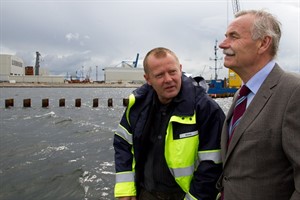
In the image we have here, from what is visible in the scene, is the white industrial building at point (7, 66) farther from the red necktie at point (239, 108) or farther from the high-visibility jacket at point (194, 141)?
the red necktie at point (239, 108)

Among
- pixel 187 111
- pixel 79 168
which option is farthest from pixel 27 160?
pixel 187 111

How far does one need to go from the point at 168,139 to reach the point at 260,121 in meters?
1.11

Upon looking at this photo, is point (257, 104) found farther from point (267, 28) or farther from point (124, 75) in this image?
point (124, 75)

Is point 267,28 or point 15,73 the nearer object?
point 267,28

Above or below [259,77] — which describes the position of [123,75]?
above

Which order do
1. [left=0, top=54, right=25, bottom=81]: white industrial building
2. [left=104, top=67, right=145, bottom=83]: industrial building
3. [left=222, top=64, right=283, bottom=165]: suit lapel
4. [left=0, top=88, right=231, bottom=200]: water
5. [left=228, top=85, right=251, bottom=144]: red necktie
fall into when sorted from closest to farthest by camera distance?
[left=222, top=64, right=283, bottom=165]: suit lapel
[left=228, top=85, right=251, bottom=144]: red necktie
[left=0, top=88, right=231, bottom=200]: water
[left=0, top=54, right=25, bottom=81]: white industrial building
[left=104, top=67, right=145, bottom=83]: industrial building

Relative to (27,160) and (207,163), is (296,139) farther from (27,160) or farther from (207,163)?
(27,160)

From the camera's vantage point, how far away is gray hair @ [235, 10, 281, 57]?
8.37 ft

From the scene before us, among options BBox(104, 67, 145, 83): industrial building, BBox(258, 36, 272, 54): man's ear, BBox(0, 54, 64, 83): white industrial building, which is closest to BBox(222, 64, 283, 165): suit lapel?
BBox(258, 36, 272, 54): man's ear

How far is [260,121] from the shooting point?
2373 mm

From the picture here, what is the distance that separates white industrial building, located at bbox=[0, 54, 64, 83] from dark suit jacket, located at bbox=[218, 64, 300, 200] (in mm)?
137022

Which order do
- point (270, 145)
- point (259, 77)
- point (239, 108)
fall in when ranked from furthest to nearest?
point (239, 108)
point (259, 77)
point (270, 145)

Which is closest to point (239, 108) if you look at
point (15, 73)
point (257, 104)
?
point (257, 104)

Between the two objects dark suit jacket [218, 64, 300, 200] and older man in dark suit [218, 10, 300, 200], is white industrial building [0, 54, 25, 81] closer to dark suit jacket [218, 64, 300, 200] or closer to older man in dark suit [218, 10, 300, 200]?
older man in dark suit [218, 10, 300, 200]
